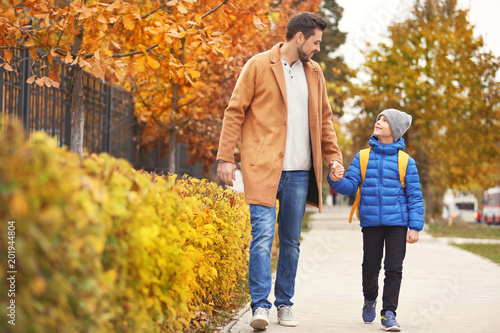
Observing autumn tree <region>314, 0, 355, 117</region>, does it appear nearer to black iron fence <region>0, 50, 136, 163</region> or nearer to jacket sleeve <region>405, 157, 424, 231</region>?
black iron fence <region>0, 50, 136, 163</region>

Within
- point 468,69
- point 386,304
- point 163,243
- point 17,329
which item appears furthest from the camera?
point 468,69

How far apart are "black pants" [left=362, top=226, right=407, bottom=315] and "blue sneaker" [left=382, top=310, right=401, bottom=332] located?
53 mm

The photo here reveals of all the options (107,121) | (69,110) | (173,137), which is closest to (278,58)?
(69,110)

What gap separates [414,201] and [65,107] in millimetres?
5909

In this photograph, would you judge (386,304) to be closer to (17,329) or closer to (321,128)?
(321,128)

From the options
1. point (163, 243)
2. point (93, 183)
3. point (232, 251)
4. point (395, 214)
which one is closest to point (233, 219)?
point (232, 251)

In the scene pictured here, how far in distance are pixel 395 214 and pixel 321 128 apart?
90 centimetres

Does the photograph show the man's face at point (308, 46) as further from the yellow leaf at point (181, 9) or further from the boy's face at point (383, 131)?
the yellow leaf at point (181, 9)

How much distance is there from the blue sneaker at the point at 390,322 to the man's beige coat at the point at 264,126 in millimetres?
988

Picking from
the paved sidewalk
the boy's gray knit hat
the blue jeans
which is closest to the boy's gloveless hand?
the blue jeans

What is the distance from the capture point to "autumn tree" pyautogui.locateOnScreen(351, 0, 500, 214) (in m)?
24.2

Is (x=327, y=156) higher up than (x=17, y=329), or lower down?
higher up

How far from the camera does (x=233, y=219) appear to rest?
630 cm

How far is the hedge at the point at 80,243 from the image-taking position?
6.82ft
